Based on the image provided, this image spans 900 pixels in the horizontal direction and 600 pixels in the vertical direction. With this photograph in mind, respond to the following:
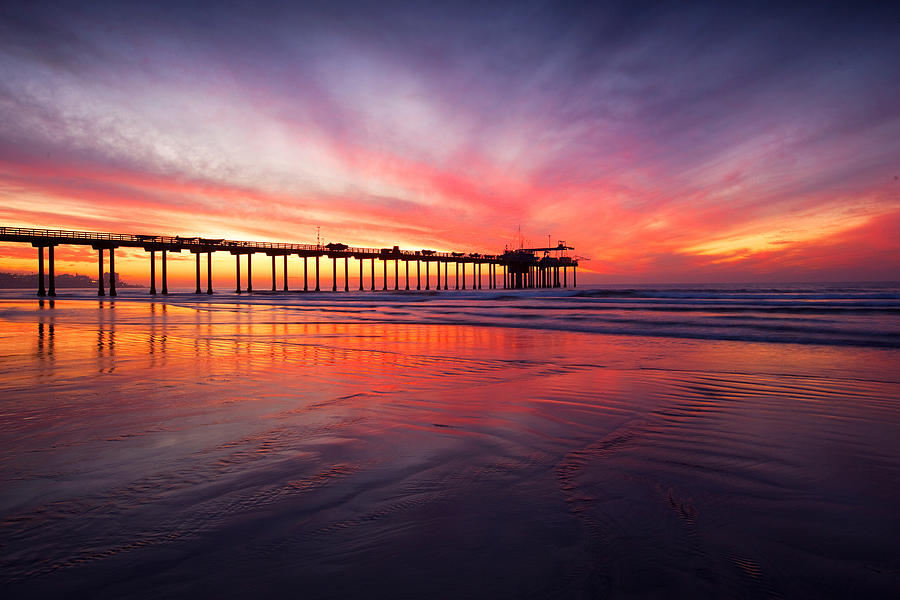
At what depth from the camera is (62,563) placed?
77.2 inches

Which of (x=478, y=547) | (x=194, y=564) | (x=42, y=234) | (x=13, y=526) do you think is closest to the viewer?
(x=194, y=564)

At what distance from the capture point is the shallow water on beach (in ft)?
6.26

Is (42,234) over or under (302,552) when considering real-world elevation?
over

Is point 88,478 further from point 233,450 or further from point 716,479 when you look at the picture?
point 716,479

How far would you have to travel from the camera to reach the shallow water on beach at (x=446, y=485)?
1.91 metres

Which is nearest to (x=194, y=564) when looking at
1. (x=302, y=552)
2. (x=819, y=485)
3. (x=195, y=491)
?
(x=302, y=552)

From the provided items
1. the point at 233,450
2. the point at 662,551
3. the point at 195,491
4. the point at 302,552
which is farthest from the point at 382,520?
the point at 233,450

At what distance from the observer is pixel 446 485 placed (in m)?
2.83

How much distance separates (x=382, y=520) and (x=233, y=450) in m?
1.67

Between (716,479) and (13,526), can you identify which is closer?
(13,526)

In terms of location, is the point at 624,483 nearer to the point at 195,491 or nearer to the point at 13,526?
the point at 195,491

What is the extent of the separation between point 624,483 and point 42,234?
203ft

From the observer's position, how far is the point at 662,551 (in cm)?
207

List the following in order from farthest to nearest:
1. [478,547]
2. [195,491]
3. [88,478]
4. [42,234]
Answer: [42,234] < [88,478] < [195,491] < [478,547]
